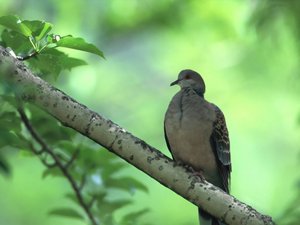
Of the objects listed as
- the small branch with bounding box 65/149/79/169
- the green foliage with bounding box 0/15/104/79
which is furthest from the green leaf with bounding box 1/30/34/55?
the small branch with bounding box 65/149/79/169

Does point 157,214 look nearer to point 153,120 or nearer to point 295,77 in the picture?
point 153,120

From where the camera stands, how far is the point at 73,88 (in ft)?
27.9

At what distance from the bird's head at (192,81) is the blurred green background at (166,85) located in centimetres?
338

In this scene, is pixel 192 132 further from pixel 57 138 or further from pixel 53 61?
pixel 53 61

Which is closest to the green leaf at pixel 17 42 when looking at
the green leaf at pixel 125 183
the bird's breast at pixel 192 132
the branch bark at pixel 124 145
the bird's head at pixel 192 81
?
the branch bark at pixel 124 145

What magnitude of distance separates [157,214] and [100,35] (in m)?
3.20

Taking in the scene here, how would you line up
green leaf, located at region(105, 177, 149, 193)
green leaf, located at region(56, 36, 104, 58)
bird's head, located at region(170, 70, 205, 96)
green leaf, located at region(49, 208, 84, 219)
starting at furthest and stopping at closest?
1. bird's head, located at region(170, 70, 205, 96)
2. green leaf, located at region(49, 208, 84, 219)
3. green leaf, located at region(105, 177, 149, 193)
4. green leaf, located at region(56, 36, 104, 58)

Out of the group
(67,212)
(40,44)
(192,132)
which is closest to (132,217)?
(67,212)

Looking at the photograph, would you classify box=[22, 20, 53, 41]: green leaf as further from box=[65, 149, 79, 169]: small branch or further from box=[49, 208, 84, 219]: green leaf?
box=[49, 208, 84, 219]: green leaf

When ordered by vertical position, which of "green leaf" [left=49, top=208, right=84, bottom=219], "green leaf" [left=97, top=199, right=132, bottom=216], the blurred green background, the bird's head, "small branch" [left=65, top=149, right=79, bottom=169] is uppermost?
the blurred green background

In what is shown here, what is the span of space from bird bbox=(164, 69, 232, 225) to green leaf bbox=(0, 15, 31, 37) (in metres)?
1.62

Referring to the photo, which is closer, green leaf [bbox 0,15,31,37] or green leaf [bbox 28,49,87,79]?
green leaf [bbox 0,15,31,37]

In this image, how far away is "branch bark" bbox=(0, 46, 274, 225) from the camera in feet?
11.0

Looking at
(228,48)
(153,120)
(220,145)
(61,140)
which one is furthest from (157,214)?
(61,140)
